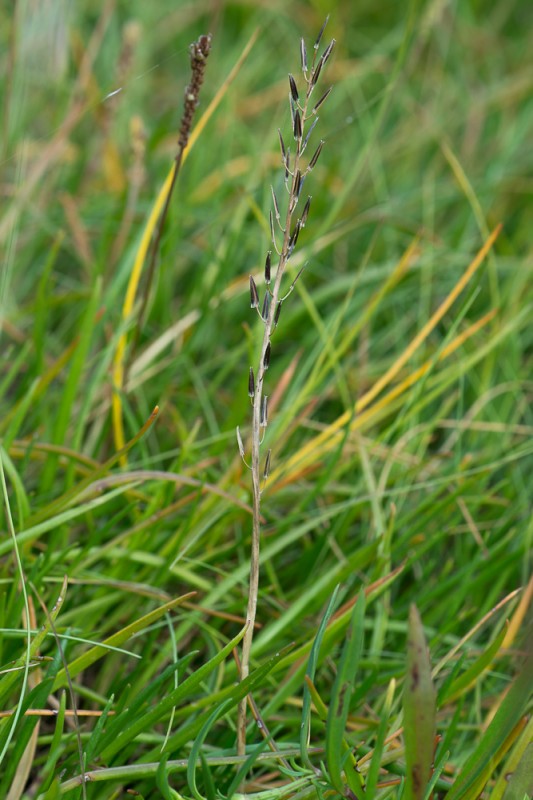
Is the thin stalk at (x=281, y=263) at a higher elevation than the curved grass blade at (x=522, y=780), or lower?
higher

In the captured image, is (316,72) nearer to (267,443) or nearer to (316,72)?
(316,72)

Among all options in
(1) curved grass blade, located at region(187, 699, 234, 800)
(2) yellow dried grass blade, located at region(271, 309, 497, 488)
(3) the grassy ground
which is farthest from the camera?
(2) yellow dried grass blade, located at region(271, 309, 497, 488)

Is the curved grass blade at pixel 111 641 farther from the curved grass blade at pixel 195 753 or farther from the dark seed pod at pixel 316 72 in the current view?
the dark seed pod at pixel 316 72

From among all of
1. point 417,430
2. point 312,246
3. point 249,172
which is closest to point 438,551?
point 417,430

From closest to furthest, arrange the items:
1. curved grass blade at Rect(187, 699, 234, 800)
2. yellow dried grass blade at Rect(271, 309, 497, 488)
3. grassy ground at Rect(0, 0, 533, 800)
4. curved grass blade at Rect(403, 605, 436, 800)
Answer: curved grass blade at Rect(403, 605, 436, 800)
curved grass blade at Rect(187, 699, 234, 800)
grassy ground at Rect(0, 0, 533, 800)
yellow dried grass blade at Rect(271, 309, 497, 488)

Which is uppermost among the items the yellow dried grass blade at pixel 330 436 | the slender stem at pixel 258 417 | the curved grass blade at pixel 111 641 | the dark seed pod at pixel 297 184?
the dark seed pod at pixel 297 184

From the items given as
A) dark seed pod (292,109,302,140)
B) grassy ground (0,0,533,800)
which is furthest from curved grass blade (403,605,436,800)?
dark seed pod (292,109,302,140)

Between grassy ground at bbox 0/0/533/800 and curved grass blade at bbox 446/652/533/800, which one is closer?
curved grass blade at bbox 446/652/533/800

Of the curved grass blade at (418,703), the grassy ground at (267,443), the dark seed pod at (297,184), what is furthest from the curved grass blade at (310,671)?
the dark seed pod at (297,184)

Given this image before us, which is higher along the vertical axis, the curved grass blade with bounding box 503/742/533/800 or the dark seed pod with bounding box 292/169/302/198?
the dark seed pod with bounding box 292/169/302/198

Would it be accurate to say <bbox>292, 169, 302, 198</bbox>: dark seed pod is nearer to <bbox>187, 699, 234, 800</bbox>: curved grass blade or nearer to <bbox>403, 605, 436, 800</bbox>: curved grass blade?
<bbox>403, 605, 436, 800</bbox>: curved grass blade
